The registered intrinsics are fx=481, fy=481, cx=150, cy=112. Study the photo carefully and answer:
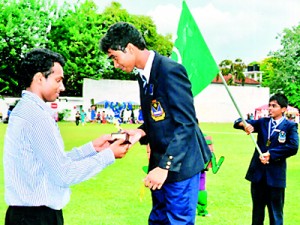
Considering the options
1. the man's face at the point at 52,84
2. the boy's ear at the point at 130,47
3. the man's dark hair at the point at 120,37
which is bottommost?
the man's face at the point at 52,84

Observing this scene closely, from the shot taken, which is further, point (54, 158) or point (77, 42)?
point (77, 42)

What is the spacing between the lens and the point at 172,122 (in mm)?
3408

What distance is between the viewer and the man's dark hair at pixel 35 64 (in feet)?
9.37

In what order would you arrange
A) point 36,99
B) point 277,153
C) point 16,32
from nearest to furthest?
point 36,99 < point 277,153 < point 16,32

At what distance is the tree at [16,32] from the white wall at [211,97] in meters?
7.33

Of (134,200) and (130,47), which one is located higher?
(130,47)

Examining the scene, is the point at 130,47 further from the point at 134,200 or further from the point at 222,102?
the point at 222,102

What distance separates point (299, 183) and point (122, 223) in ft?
18.1

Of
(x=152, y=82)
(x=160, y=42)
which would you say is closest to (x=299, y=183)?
(x=152, y=82)

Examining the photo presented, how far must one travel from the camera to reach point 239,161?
584 inches

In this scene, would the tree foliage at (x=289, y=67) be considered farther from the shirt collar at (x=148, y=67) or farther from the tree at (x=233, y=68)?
the shirt collar at (x=148, y=67)

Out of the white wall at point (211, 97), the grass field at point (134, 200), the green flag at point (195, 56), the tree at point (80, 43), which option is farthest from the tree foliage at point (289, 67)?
the green flag at point (195, 56)

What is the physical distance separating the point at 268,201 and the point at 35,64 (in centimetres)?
393

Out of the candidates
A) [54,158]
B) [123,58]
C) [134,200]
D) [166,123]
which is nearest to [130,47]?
[123,58]
